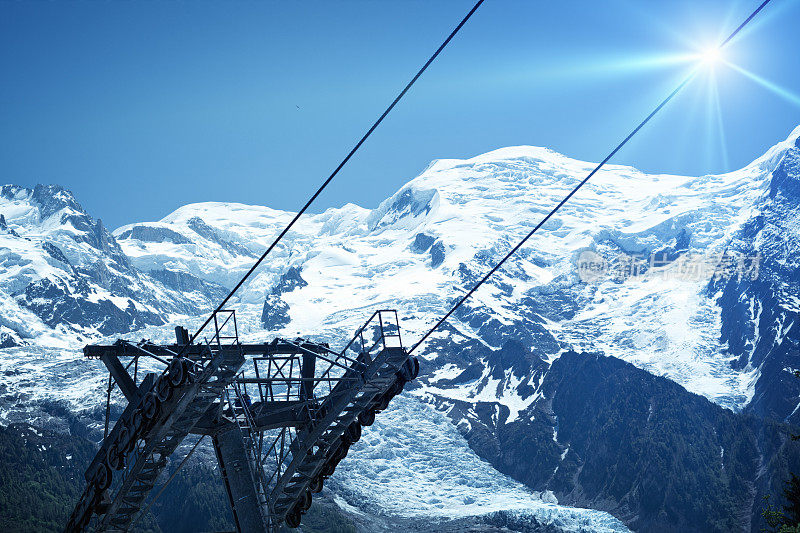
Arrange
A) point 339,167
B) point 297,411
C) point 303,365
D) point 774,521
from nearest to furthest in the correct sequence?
point 339,167
point 297,411
point 303,365
point 774,521

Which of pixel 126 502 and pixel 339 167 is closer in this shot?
pixel 339 167

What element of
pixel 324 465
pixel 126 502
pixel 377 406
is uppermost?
pixel 377 406

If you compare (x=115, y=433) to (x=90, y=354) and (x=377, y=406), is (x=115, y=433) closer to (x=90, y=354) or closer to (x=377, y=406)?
(x=90, y=354)

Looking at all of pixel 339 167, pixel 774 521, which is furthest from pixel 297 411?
pixel 774 521

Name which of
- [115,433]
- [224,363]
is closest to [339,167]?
[224,363]

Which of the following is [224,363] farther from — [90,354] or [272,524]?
[272,524]

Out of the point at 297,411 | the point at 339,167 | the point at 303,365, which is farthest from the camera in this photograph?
the point at 303,365

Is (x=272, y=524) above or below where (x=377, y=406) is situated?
below
